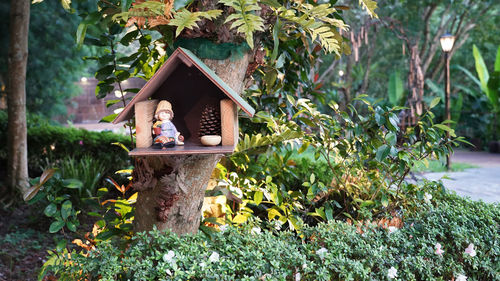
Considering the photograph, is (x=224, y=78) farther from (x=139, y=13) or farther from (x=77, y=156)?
(x=77, y=156)

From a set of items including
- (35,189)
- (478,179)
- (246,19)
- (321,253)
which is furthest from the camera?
(478,179)

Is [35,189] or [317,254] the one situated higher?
[35,189]

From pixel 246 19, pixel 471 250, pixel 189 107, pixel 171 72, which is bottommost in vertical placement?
pixel 471 250

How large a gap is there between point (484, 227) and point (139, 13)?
7.84ft

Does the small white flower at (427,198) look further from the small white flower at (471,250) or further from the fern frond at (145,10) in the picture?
the fern frond at (145,10)

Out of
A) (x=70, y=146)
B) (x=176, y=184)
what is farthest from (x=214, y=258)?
(x=70, y=146)

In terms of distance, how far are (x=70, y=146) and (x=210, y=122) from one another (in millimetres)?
5296

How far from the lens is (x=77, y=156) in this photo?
6.46 m

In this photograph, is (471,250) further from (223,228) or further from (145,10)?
(145,10)

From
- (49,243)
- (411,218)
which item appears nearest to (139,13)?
(411,218)

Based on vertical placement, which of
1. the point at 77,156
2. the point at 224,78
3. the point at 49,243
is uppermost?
the point at 224,78

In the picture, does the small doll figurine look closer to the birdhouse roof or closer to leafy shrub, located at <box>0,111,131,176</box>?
the birdhouse roof

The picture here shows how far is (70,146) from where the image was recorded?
6.51 metres

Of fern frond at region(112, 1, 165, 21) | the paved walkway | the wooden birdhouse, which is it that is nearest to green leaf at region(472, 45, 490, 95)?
the paved walkway
